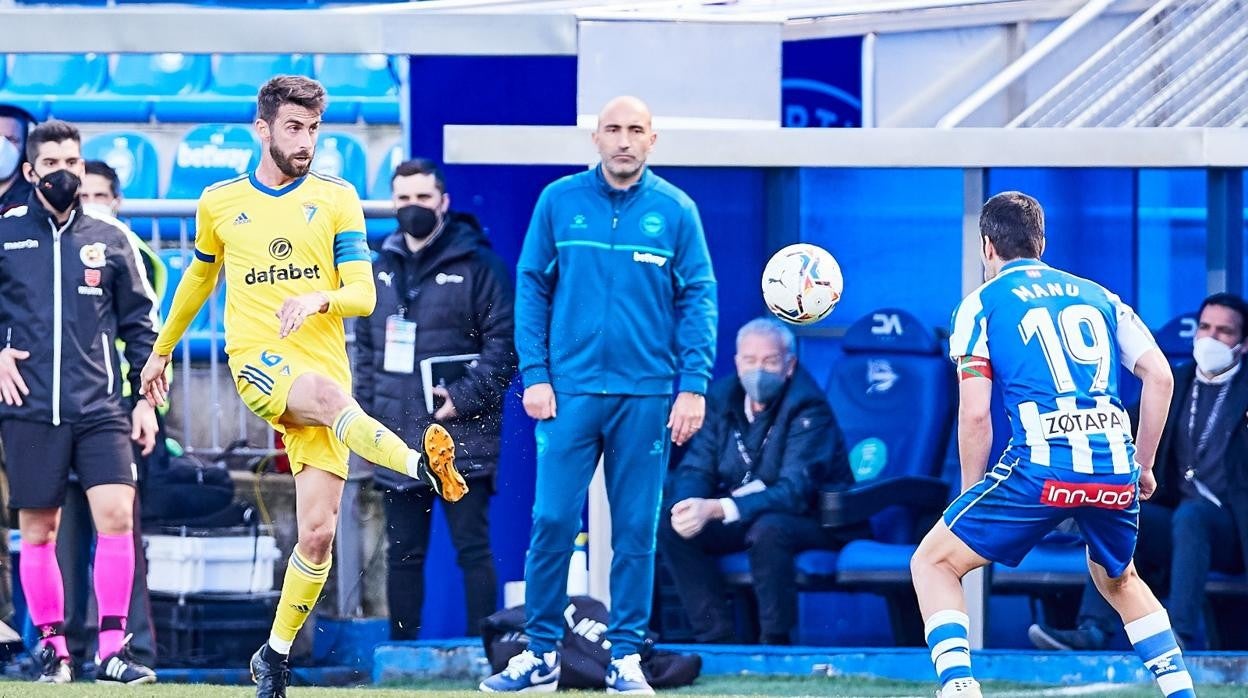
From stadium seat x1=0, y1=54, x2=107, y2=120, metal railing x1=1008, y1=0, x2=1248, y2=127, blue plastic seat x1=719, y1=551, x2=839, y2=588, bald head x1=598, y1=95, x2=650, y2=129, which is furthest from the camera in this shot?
stadium seat x1=0, y1=54, x2=107, y2=120

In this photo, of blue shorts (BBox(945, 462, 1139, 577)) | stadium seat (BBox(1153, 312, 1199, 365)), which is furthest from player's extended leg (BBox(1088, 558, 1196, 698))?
stadium seat (BBox(1153, 312, 1199, 365))

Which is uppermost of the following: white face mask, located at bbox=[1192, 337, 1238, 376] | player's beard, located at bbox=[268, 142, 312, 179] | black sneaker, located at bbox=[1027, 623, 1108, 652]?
player's beard, located at bbox=[268, 142, 312, 179]

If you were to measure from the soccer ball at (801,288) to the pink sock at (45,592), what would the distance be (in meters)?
2.95

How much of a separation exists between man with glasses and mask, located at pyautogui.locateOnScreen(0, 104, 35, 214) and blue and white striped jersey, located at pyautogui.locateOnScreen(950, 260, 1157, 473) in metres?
4.42

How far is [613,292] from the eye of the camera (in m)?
7.46

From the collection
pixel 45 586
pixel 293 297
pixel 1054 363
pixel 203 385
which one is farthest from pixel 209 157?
pixel 1054 363

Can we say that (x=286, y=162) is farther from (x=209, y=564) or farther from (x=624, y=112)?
(x=209, y=564)

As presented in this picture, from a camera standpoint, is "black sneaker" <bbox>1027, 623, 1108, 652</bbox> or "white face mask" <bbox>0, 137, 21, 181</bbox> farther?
"white face mask" <bbox>0, 137, 21, 181</bbox>

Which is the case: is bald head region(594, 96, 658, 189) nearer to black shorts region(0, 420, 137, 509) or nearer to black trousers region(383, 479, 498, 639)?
black trousers region(383, 479, 498, 639)

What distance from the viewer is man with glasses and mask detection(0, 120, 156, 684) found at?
7828 millimetres

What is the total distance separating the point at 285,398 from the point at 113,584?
1.81 meters

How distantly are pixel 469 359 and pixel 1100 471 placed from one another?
3.15m

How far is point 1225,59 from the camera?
948cm

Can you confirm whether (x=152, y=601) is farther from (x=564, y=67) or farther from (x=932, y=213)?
(x=932, y=213)
